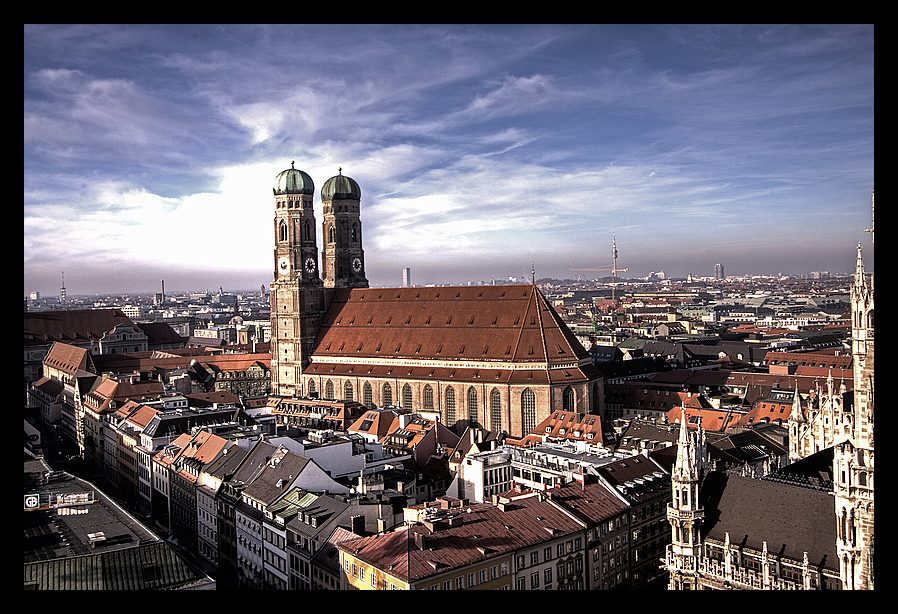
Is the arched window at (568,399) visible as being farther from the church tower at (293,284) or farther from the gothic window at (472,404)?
the church tower at (293,284)

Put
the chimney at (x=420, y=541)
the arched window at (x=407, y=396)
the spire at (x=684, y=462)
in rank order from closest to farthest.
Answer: the chimney at (x=420, y=541)
the spire at (x=684, y=462)
the arched window at (x=407, y=396)

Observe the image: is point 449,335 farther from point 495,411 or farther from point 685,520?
point 685,520

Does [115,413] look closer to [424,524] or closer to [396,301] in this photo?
[396,301]

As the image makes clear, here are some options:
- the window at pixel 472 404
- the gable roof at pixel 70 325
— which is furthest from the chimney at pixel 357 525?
the gable roof at pixel 70 325

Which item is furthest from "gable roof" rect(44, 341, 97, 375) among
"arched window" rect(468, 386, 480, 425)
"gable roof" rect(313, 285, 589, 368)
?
"arched window" rect(468, 386, 480, 425)

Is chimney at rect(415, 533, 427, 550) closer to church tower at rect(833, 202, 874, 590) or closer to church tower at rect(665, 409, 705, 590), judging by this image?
church tower at rect(665, 409, 705, 590)

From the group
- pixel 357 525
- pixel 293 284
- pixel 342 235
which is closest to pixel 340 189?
pixel 342 235
